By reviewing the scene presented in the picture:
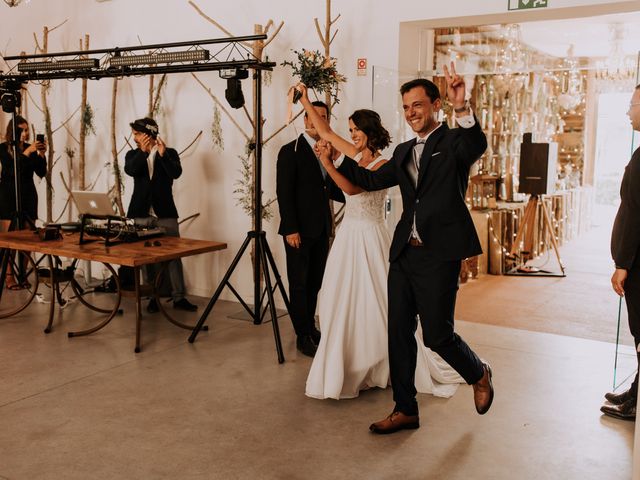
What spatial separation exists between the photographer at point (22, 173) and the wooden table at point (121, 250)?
1.38m

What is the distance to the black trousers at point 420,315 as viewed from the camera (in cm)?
323

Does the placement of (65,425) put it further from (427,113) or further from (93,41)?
(93,41)

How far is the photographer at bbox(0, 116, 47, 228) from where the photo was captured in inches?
271

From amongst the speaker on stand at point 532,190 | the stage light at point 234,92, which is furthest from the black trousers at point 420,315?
the speaker on stand at point 532,190

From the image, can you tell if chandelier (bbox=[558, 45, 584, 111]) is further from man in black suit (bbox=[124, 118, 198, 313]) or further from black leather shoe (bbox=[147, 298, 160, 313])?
black leather shoe (bbox=[147, 298, 160, 313])

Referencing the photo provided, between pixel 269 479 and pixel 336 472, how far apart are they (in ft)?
1.04

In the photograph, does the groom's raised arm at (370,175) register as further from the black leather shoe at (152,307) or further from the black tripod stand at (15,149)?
the black tripod stand at (15,149)

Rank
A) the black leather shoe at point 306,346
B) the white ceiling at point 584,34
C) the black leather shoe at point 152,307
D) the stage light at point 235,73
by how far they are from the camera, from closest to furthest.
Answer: the black leather shoe at point 306,346
the stage light at point 235,73
the black leather shoe at point 152,307
the white ceiling at point 584,34

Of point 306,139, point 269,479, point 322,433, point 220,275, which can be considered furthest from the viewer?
point 220,275

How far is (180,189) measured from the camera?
6.99 metres

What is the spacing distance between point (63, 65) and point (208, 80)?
1.35 m

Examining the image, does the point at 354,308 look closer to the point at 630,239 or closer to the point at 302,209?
the point at 302,209

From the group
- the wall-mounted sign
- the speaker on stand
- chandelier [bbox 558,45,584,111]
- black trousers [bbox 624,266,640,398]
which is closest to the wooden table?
the wall-mounted sign

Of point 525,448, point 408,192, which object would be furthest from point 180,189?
point 525,448
